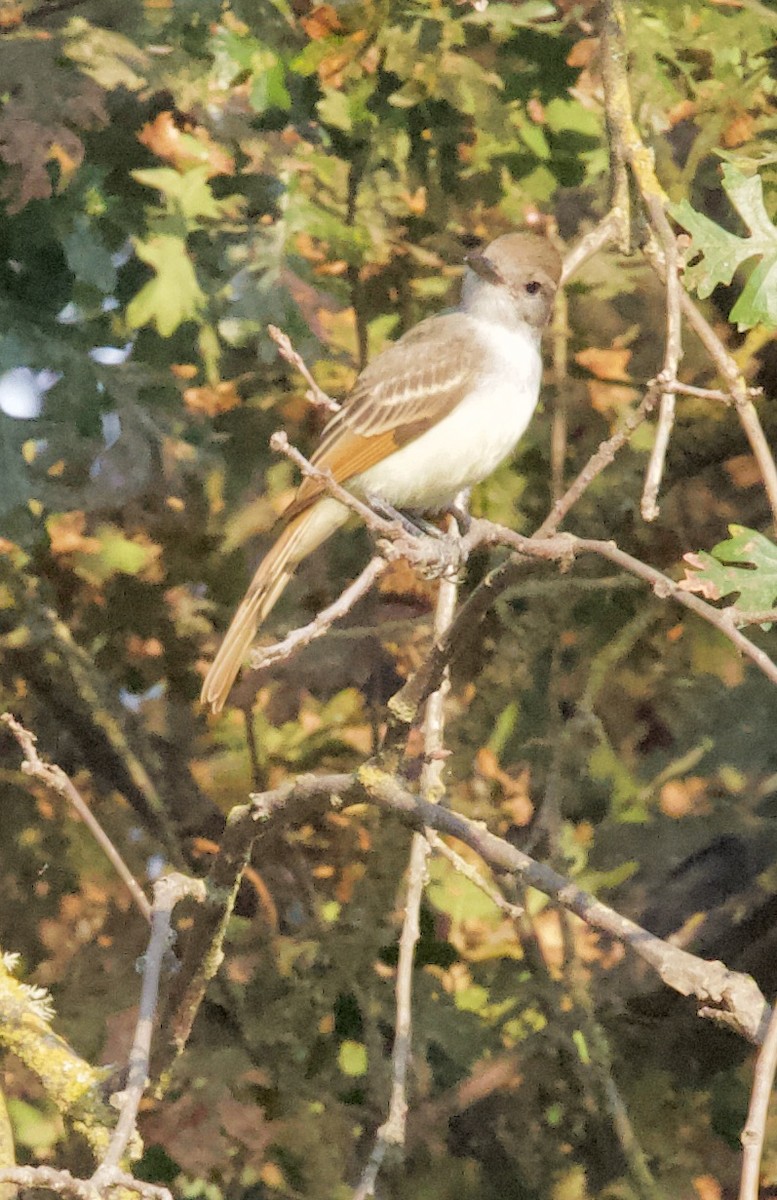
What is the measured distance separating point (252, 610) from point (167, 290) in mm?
911

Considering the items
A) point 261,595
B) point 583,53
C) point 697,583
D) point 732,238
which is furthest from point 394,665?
point 697,583

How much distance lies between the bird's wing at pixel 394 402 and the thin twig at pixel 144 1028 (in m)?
1.38

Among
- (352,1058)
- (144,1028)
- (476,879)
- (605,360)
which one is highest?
(144,1028)

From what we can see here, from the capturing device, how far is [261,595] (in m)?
3.50

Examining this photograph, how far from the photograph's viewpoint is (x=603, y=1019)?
13.9 feet

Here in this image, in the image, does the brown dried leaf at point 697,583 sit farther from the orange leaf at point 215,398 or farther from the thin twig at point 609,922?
the orange leaf at point 215,398

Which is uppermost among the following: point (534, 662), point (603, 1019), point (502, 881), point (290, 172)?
point (290, 172)

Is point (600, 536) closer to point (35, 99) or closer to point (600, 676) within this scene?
point (600, 676)

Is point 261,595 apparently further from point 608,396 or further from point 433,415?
point 608,396

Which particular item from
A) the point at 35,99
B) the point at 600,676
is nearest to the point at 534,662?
the point at 600,676

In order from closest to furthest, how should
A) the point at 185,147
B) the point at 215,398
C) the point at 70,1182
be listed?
the point at 70,1182 < the point at 185,147 < the point at 215,398

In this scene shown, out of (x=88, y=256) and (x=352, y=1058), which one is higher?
(x=88, y=256)

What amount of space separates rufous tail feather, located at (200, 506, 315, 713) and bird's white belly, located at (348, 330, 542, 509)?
0.27 m

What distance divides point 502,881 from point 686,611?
3.21ft
